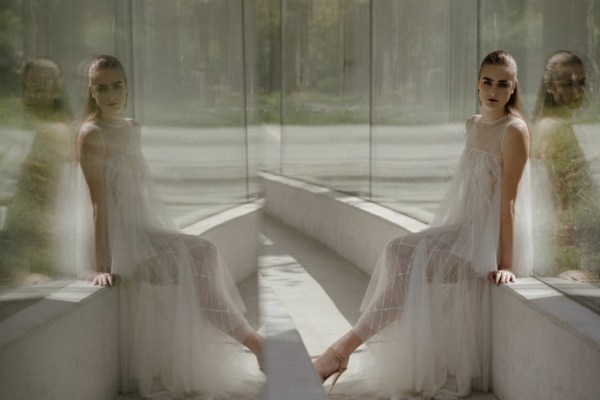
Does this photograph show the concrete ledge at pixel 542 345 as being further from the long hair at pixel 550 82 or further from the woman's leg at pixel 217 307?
the woman's leg at pixel 217 307

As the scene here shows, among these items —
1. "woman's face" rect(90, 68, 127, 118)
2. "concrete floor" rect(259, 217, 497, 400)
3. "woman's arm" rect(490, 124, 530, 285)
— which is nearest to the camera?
"woman's face" rect(90, 68, 127, 118)

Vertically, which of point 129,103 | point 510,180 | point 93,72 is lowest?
point 510,180

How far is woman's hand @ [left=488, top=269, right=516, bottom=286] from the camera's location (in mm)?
4297

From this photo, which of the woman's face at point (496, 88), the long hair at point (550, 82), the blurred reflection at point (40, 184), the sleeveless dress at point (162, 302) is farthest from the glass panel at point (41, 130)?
the long hair at point (550, 82)

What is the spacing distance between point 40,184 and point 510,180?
75.2 inches

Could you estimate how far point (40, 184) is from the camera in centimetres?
369

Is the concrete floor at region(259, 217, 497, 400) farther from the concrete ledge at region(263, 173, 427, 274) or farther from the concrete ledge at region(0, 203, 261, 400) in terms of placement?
the concrete ledge at region(0, 203, 261, 400)

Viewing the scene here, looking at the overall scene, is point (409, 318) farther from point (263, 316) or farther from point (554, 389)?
point (263, 316)

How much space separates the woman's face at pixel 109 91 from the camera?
425cm

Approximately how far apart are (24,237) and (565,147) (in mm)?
2083

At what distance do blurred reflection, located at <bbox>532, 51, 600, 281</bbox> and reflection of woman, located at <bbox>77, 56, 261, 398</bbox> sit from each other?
1.31 metres

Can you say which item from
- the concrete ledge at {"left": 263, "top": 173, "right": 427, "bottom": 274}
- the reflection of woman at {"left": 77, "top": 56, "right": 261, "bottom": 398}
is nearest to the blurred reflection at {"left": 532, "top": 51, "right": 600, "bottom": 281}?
the reflection of woman at {"left": 77, "top": 56, "right": 261, "bottom": 398}

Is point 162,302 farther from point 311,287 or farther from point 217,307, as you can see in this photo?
point 311,287

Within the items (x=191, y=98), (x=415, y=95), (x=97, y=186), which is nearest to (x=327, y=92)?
(x=415, y=95)
